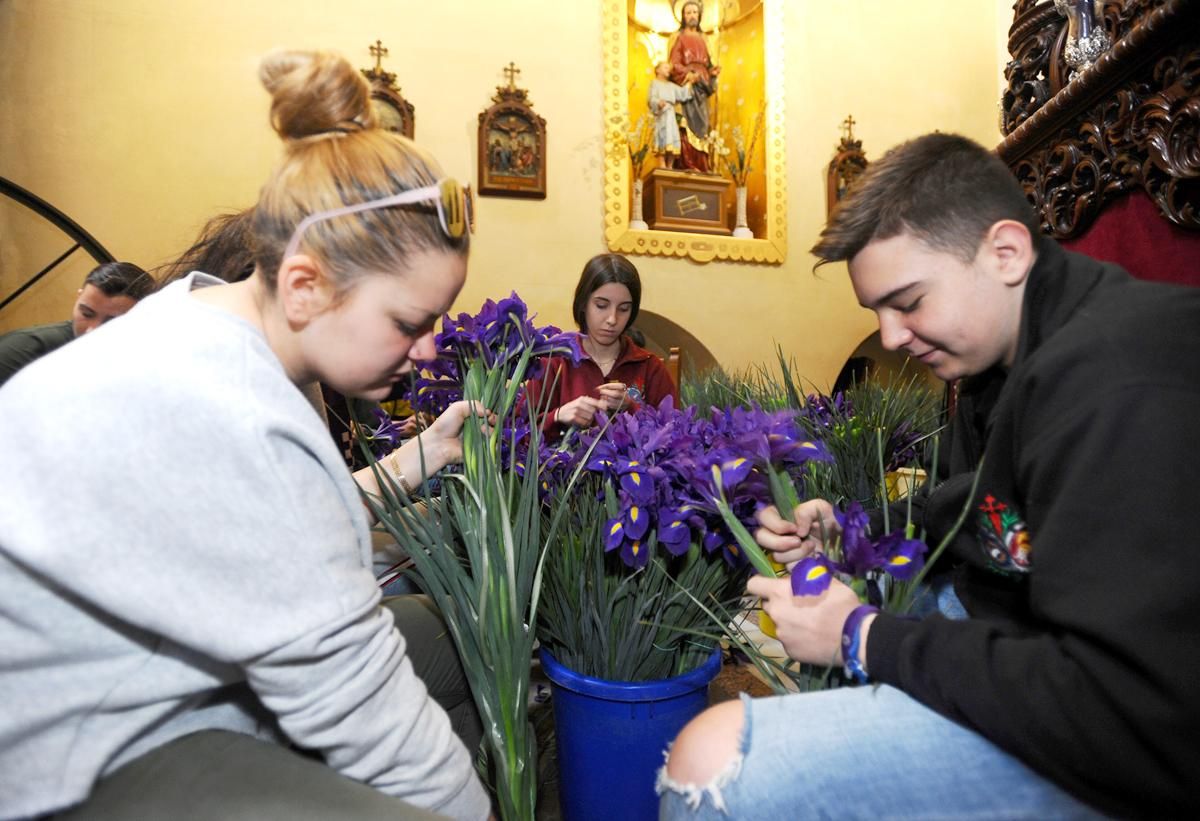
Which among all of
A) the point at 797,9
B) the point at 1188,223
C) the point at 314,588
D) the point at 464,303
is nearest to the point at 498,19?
the point at 464,303

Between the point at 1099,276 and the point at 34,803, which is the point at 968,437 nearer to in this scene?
the point at 1099,276

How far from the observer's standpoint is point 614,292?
254 cm

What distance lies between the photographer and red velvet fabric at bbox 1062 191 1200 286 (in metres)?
1.20

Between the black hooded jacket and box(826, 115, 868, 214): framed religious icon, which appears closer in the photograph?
the black hooded jacket

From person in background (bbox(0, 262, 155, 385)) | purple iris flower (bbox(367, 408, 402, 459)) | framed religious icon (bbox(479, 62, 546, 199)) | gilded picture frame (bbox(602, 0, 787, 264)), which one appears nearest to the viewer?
purple iris flower (bbox(367, 408, 402, 459))

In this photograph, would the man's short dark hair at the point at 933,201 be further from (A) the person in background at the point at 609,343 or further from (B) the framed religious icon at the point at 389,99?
(B) the framed religious icon at the point at 389,99

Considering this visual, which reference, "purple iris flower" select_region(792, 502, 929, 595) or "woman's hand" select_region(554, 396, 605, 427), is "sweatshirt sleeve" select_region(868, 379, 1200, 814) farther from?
"woman's hand" select_region(554, 396, 605, 427)

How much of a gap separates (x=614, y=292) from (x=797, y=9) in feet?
14.8

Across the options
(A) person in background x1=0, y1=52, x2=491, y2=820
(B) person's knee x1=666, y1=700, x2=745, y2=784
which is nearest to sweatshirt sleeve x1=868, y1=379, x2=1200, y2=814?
(B) person's knee x1=666, y1=700, x2=745, y2=784

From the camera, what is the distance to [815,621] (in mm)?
765

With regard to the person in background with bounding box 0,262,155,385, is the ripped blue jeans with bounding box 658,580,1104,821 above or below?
below

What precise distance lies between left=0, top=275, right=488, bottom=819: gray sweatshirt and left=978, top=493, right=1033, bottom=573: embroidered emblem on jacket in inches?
26.5

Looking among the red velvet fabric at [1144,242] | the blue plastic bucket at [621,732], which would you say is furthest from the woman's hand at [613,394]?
the red velvet fabric at [1144,242]

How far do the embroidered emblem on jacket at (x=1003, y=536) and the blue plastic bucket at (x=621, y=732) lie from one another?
442 mm
